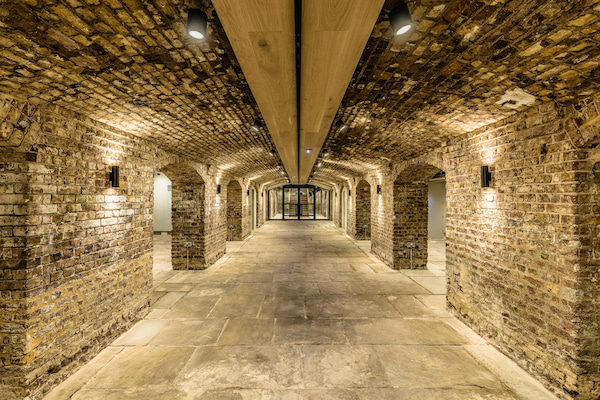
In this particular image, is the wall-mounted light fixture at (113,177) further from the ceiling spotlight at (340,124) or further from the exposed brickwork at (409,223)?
the exposed brickwork at (409,223)

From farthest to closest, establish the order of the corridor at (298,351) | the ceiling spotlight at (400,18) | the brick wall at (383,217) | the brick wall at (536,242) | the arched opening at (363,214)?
the arched opening at (363,214)
the brick wall at (383,217)
the corridor at (298,351)
the brick wall at (536,242)
the ceiling spotlight at (400,18)

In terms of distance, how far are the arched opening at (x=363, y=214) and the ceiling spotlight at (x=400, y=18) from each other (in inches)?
363

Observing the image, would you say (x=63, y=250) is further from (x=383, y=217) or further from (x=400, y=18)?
(x=383, y=217)

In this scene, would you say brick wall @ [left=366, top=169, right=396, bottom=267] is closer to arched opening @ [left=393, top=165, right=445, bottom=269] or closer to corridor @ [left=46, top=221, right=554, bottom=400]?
arched opening @ [left=393, top=165, right=445, bottom=269]

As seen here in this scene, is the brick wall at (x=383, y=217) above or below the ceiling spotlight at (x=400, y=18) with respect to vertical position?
below

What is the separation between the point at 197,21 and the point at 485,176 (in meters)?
3.26

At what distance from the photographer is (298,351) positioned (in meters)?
2.84

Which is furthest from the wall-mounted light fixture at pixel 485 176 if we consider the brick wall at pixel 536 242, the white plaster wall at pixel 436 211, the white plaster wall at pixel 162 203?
the white plaster wall at pixel 162 203

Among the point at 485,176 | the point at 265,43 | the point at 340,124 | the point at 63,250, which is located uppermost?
the point at 340,124

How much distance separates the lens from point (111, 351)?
291 cm

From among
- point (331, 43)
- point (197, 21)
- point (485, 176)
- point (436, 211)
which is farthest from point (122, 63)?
point (436, 211)

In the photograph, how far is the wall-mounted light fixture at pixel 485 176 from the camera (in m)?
3.08

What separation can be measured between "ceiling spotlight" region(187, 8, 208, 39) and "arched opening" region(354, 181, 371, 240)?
9.44 metres

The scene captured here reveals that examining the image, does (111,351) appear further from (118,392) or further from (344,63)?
(344,63)
